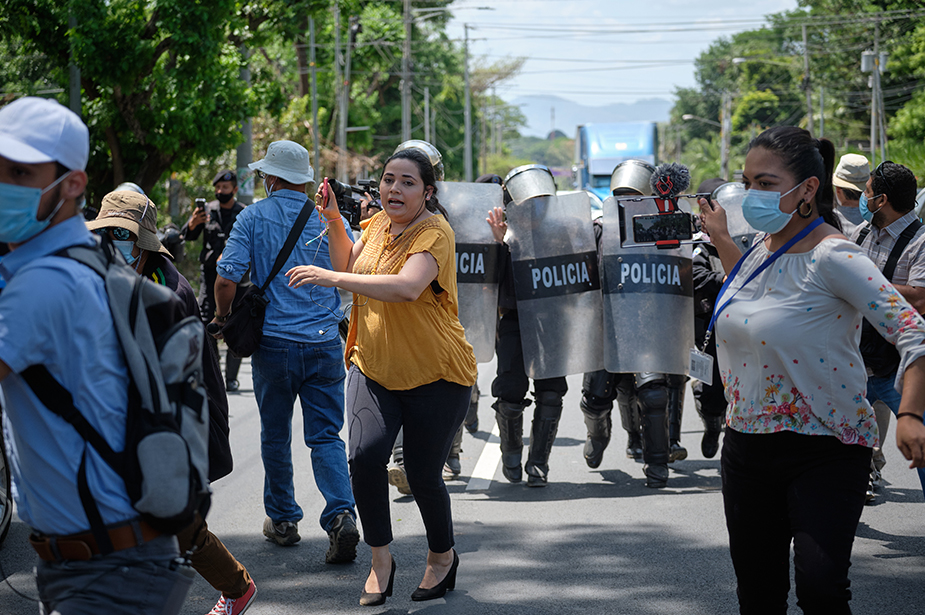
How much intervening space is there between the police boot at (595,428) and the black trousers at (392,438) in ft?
8.27

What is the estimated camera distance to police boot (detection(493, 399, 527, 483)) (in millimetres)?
6219

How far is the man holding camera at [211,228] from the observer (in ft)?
29.3

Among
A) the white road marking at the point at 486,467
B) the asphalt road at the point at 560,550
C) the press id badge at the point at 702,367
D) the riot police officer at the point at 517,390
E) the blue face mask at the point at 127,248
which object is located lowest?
the white road marking at the point at 486,467

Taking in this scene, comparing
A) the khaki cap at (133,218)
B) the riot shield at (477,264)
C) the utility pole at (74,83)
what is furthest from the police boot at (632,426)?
the utility pole at (74,83)

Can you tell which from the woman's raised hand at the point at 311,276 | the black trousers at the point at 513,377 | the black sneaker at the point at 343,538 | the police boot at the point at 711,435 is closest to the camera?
the woman's raised hand at the point at 311,276

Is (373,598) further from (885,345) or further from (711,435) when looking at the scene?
(711,435)

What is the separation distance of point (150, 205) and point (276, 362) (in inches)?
38.1

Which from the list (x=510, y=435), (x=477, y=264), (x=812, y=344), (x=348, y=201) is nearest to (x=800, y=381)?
(x=812, y=344)

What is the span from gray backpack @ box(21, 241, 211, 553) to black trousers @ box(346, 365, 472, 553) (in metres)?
1.72

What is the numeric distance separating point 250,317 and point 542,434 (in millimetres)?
2203

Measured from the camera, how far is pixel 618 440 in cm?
775

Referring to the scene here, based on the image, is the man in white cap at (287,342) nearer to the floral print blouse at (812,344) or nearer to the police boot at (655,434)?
the police boot at (655,434)

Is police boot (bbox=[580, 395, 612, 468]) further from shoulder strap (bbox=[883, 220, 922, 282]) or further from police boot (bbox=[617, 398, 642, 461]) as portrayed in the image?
shoulder strap (bbox=[883, 220, 922, 282])

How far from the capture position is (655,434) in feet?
20.5
